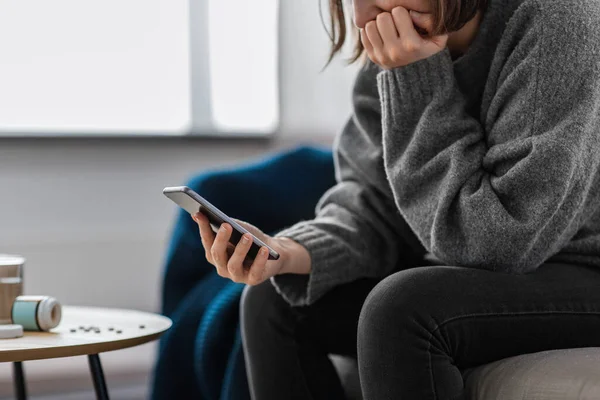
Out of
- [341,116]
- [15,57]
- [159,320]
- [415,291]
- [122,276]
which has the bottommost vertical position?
[122,276]

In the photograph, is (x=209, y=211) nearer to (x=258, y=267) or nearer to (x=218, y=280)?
(x=258, y=267)

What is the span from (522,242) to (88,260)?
1.77 m

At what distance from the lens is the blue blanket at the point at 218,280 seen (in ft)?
4.62

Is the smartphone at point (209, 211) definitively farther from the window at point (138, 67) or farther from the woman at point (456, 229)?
the window at point (138, 67)

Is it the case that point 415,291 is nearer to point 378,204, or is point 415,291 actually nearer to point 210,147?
point 378,204

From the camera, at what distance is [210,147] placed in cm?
268

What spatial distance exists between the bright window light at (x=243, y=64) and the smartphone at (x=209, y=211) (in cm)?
172

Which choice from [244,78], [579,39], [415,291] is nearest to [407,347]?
Answer: [415,291]

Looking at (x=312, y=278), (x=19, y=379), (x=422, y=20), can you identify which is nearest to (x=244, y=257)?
(x=312, y=278)

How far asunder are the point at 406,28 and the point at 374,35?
5 centimetres

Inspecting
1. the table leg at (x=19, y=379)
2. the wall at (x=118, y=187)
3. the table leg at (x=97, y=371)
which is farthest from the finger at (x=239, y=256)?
the wall at (x=118, y=187)

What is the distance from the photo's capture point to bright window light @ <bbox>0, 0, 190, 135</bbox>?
7.79ft

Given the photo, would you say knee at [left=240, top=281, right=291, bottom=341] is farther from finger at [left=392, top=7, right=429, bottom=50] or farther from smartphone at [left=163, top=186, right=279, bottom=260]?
finger at [left=392, top=7, right=429, bottom=50]

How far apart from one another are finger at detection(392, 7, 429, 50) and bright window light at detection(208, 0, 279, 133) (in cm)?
170
